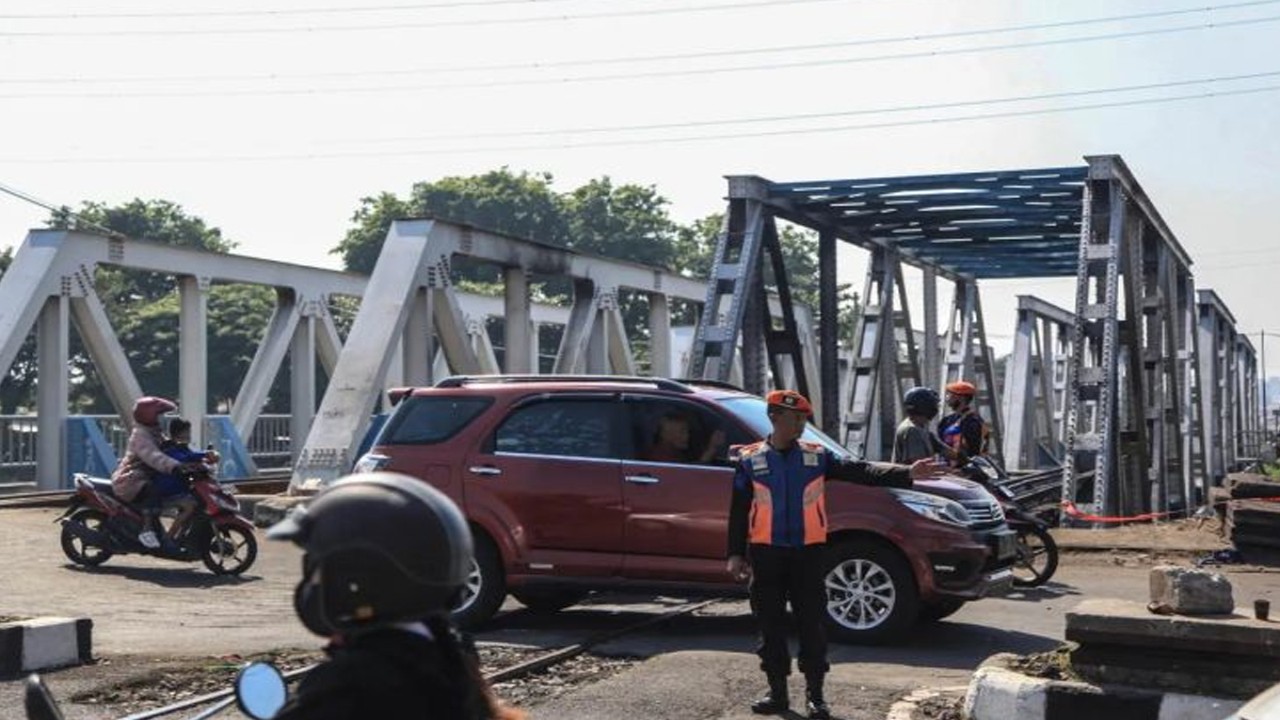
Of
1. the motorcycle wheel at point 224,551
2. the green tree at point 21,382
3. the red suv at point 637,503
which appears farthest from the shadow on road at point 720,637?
the green tree at point 21,382

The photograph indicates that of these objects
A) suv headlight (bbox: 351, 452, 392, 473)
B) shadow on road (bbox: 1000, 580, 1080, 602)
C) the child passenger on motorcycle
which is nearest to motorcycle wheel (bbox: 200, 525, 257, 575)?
the child passenger on motorcycle

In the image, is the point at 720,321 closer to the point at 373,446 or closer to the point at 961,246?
the point at 961,246

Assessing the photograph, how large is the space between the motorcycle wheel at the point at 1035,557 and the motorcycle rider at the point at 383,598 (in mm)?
11066

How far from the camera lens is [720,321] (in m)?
20.1

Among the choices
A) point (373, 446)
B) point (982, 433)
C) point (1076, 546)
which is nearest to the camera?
point (373, 446)

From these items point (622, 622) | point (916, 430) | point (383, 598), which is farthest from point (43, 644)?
point (916, 430)

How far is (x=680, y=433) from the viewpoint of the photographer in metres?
11.0

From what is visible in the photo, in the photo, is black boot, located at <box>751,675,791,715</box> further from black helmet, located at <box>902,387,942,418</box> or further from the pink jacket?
the pink jacket

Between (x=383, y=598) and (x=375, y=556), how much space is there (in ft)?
0.24

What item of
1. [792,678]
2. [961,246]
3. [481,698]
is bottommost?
[792,678]

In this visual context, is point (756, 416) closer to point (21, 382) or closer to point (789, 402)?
point (789, 402)

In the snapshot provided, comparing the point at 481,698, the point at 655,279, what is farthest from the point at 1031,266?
the point at 481,698

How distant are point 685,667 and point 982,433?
5.59 m

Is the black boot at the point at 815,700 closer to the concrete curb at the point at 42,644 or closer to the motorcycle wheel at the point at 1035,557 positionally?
the concrete curb at the point at 42,644
